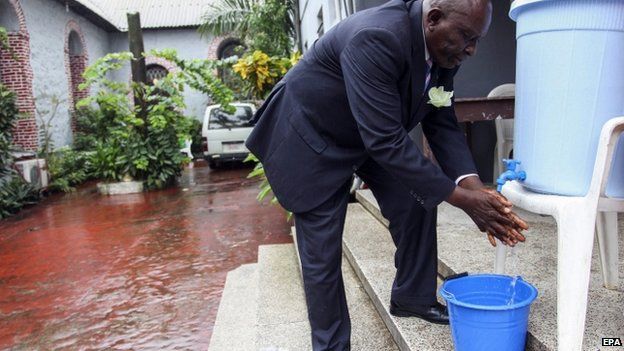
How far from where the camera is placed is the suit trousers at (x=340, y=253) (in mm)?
2178

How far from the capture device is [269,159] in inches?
88.1

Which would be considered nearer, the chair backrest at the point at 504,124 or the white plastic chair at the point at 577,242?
the white plastic chair at the point at 577,242

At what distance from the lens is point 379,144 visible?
5.92ft

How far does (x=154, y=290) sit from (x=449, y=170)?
2880mm

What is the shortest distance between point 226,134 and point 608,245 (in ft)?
35.0

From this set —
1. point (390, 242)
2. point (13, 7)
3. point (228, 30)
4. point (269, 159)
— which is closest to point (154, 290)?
point (390, 242)

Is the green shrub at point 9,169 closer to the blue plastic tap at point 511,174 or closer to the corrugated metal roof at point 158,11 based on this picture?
the blue plastic tap at point 511,174

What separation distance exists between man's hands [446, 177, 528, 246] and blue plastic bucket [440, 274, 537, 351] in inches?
9.2

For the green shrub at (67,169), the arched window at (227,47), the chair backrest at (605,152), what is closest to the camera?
the chair backrest at (605,152)

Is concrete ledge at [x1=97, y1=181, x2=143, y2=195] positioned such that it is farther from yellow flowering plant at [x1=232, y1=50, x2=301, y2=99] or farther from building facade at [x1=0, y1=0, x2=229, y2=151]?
yellow flowering plant at [x1=232, y1=50, x2=301, y2=99]

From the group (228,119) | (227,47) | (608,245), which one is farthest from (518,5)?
(227,47)

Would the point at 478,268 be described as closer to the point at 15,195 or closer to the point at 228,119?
the point at 15,195

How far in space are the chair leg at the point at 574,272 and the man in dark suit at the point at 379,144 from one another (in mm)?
163

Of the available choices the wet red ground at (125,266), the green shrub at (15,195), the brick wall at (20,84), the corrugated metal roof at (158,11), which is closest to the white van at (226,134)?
the wet red ground at (125,266)
